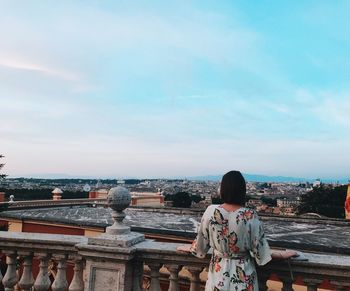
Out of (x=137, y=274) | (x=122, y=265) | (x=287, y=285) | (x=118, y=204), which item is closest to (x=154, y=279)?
Result: (x=137, y=274)

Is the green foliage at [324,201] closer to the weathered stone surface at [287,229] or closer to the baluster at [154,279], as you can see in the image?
the weathered stone surface at [287,229]

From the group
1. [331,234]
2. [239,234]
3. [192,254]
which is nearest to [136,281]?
[192,254]

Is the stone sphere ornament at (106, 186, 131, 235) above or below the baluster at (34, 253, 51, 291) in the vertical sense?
above

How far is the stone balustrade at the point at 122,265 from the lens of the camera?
10.6ft

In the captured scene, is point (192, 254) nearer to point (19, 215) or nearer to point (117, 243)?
point (117, 243)

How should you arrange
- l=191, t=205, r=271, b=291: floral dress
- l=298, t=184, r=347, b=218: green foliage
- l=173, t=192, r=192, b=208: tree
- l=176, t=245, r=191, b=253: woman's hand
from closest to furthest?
l=191, t=205, r=271, b=291: floral dress, l=176, t=245, r=191, b=253: woman's hand, l=298, t=184, r=347, b=218: green foliage, l=173, t=192, r=192, b=208: tree

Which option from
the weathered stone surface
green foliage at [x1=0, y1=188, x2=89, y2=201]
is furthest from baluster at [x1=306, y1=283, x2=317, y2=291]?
green foliage at [x1=0, y1=188, x2=89, y2=201]

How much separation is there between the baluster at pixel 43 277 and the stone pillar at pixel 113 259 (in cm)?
56

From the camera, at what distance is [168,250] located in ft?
11.8

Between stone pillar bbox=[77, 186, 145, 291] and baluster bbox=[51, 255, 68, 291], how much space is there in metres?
0.38

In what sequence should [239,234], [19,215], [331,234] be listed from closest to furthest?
[239,234]
[331,234]
[19,215]

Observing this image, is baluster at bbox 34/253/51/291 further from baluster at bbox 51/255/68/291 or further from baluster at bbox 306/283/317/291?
baluster at bbox 306/283/317/291

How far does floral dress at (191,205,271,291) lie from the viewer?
3.00 metres

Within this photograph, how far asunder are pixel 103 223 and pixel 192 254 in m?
9.41
